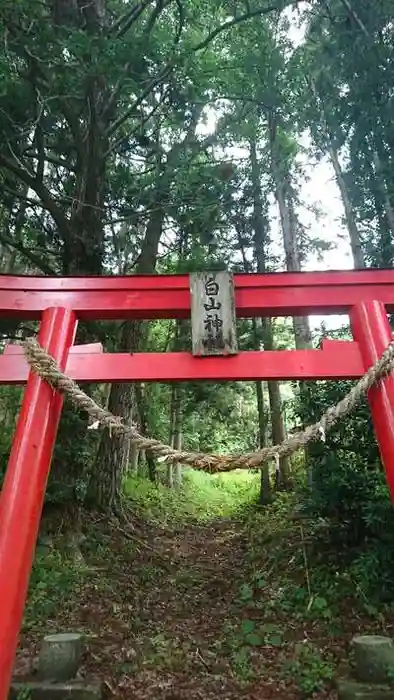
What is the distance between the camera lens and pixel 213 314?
3.43 meters

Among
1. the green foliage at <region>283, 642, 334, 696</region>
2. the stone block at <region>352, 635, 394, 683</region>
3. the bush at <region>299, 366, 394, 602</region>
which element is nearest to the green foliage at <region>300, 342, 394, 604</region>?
the bush at <region>299, 366, 394, 602</region>

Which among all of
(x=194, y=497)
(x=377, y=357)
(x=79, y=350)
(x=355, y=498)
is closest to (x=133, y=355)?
(x=79, y=350)

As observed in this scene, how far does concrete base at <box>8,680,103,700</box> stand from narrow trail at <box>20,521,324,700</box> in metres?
0.24

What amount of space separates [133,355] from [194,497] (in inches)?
458

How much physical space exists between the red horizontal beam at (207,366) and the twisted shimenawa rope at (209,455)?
0.32 m

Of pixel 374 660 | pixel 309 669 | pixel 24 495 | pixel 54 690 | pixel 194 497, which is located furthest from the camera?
pixel 194 497

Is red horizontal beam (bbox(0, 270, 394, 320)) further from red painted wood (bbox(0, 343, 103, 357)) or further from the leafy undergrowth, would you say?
the leafy undergrowth

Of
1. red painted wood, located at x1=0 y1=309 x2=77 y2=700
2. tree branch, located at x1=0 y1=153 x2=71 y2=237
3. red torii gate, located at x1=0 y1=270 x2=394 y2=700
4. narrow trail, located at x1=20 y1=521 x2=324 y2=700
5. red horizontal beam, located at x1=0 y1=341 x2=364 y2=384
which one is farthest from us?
tree branch, located at x1=0 y1=153 x2=71 y2=237

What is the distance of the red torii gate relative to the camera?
107 inches

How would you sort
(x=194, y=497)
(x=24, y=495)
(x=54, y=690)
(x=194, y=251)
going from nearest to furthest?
(x=24, y=495) < (x=54, y=690) < (x=194, y=251) < (x=194, y=497)

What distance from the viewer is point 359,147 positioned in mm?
7641

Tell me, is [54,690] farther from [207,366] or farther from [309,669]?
[207,366]

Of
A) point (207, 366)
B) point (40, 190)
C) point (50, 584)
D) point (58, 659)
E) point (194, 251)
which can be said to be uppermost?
point (194, 251)

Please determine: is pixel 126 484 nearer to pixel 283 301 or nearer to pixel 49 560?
pixel 49 560
